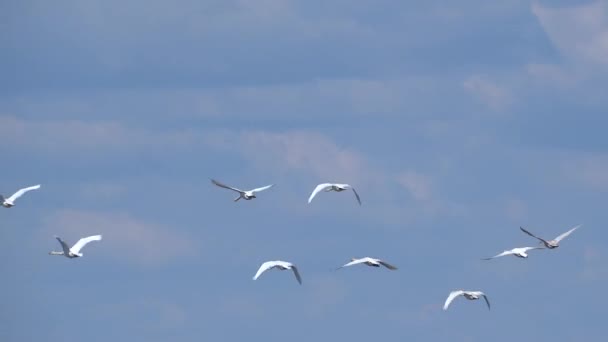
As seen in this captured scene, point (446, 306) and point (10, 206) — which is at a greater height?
point (10, 206)

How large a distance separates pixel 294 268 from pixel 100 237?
2546cm

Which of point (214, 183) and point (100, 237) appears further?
point (100, 237)

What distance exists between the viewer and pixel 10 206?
490 ft

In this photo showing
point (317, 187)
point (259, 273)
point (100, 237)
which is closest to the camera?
point (259, 273)

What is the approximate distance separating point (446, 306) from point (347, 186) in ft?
49.1

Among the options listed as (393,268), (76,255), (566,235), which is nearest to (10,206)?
(76,255)

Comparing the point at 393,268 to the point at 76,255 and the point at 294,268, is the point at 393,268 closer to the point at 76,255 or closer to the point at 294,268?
the point at 294,268

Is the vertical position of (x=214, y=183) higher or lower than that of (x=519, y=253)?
higher

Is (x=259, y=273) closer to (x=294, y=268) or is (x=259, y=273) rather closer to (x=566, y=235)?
(x=294, y=268)

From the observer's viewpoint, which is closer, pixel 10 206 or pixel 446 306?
pixel 446 306

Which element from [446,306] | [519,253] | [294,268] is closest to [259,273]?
[294,268]

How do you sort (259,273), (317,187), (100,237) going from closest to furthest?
(259,273) < (317,187) < (100,237)

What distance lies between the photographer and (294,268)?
→ 139m

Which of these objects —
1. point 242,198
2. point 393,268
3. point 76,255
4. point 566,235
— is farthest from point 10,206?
point 566,235
